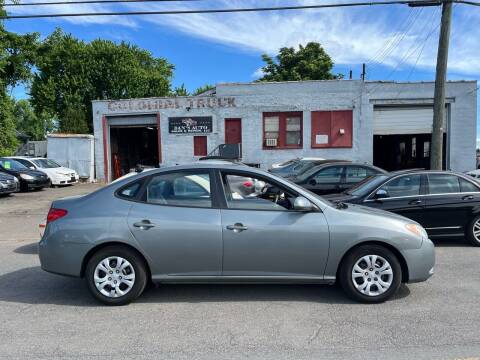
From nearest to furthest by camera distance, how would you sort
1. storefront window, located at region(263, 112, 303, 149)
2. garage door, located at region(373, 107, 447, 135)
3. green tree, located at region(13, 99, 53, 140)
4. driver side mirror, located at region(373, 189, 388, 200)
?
driver side mirror, located at region(373, 189, 388, 200)
garage door, located at region(373, 107, 447, 135)
storefront window, located at region(263, 112, 303, 149)
green tree, located at region(13, 99, 53, 140)

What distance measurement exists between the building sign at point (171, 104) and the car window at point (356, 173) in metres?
13.2

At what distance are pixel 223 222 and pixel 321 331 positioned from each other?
1.51m

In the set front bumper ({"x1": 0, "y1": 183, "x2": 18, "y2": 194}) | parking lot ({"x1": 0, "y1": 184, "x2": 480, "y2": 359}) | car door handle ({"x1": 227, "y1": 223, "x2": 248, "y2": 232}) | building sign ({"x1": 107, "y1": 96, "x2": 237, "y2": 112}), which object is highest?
building sign ({"x1": 107, "y1": 96, "x2": 237, "y2": 112})

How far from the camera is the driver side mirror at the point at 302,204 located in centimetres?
462

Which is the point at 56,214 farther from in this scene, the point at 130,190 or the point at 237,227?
the point at 237,227

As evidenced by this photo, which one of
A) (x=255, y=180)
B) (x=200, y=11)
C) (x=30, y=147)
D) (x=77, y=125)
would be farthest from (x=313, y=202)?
(x=30, y=147)

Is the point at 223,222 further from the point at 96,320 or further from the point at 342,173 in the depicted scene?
the point at 342,173

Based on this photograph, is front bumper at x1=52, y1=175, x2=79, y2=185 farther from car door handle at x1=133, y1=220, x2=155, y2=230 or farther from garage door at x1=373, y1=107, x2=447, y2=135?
car door handle at x1=133, y1=220, x2=155, y2=230

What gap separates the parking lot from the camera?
3.65 metres

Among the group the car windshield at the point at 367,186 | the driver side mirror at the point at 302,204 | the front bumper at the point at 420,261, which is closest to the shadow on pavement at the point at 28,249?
the driver side mirror at the point at 302,204

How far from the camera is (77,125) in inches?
1369

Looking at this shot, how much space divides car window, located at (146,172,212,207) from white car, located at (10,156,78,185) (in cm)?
1793

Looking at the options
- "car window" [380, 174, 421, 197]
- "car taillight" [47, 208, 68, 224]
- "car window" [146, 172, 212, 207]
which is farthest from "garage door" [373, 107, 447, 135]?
"car taillight" [47, 208, 68, 224]

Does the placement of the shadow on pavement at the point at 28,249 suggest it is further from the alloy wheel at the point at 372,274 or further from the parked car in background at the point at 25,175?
the parked car in background at the point at 25,175
